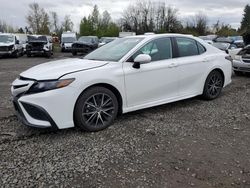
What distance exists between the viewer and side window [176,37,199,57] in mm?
5980

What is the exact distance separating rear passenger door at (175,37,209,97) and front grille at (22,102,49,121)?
282 centimetres

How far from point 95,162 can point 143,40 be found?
2680mm

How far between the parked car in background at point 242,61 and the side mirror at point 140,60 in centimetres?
622

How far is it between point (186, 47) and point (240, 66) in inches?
195

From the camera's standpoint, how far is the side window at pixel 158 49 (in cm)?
541

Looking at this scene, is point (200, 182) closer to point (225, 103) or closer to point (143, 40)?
point (143, 40)

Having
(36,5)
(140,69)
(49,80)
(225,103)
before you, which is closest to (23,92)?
(49,80)

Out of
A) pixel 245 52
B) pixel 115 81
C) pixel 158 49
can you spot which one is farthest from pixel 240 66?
pixel 115 81

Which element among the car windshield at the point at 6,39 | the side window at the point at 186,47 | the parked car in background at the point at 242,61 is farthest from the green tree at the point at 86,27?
the side window at the point at 186,47

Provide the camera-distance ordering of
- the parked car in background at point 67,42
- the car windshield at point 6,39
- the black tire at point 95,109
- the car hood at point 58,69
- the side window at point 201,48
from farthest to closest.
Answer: the parked car in background at point 67,42, the car windshield at point 6,39, the side window at point 201,48, the black tire at point 95,109, the car hood at point 58,69

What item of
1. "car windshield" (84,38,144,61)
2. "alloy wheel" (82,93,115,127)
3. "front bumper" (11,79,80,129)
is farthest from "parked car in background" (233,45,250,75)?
"front bumper" (11,79,80,129)

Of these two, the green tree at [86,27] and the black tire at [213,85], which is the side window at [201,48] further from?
the green tree at [86,27]

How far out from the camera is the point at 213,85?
664 cm

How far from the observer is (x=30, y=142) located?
4.32m
